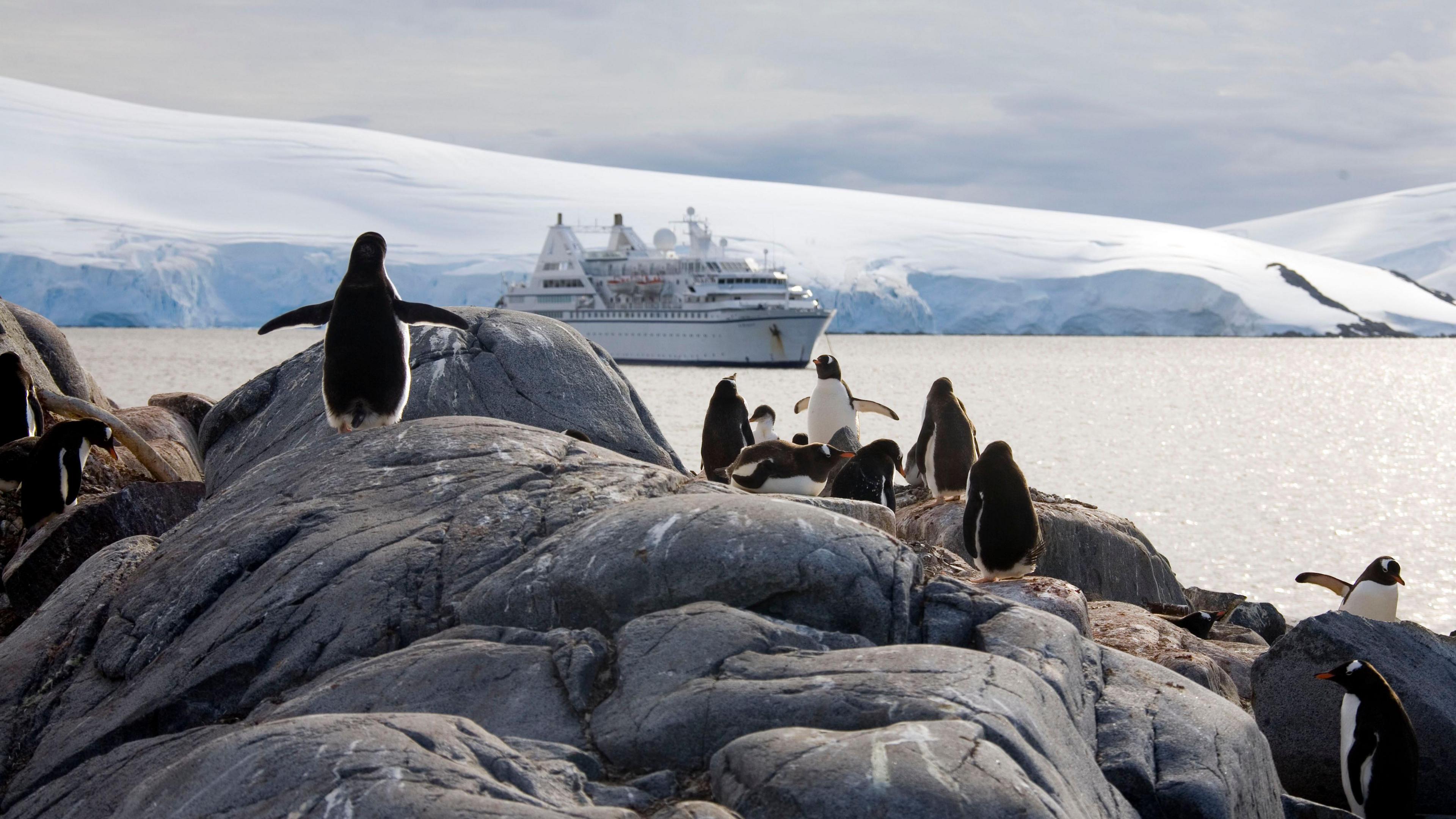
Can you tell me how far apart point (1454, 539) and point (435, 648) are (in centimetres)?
2048

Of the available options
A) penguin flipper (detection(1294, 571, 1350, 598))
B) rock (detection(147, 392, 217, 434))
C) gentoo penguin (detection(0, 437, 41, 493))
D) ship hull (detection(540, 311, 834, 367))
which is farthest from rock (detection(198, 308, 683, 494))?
ship hull (detection(540, 311, 834, 367))

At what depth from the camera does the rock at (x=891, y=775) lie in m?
2.92

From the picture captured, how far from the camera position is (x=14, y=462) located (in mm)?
7750

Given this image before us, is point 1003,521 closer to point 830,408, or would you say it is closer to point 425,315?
point 425,315

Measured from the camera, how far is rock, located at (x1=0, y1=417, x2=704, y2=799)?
13.8 feet

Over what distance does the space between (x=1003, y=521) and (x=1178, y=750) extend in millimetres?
2384

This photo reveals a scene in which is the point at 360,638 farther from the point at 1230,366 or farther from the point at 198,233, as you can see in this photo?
the point at 198,233

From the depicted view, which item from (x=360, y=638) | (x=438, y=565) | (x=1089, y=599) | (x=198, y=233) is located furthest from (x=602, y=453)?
(x=198, y=233)

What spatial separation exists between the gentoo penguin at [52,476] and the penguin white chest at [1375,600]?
8664mm

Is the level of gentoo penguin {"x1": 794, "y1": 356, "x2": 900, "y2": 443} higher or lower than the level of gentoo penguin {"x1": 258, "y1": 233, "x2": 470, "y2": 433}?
lower

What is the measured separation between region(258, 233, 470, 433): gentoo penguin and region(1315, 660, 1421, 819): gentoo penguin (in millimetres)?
4789

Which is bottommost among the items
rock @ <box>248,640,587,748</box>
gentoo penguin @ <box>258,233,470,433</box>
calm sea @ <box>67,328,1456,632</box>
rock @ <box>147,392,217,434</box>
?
calm sea @ <box>67,328,1456,632</box>

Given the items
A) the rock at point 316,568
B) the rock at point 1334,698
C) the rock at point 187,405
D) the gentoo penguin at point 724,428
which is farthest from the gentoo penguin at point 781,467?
the rock at point 187,405

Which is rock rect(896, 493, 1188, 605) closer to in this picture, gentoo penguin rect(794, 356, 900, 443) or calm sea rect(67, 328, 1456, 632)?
gentoo penguin rect(794, 356, 900, 443)
